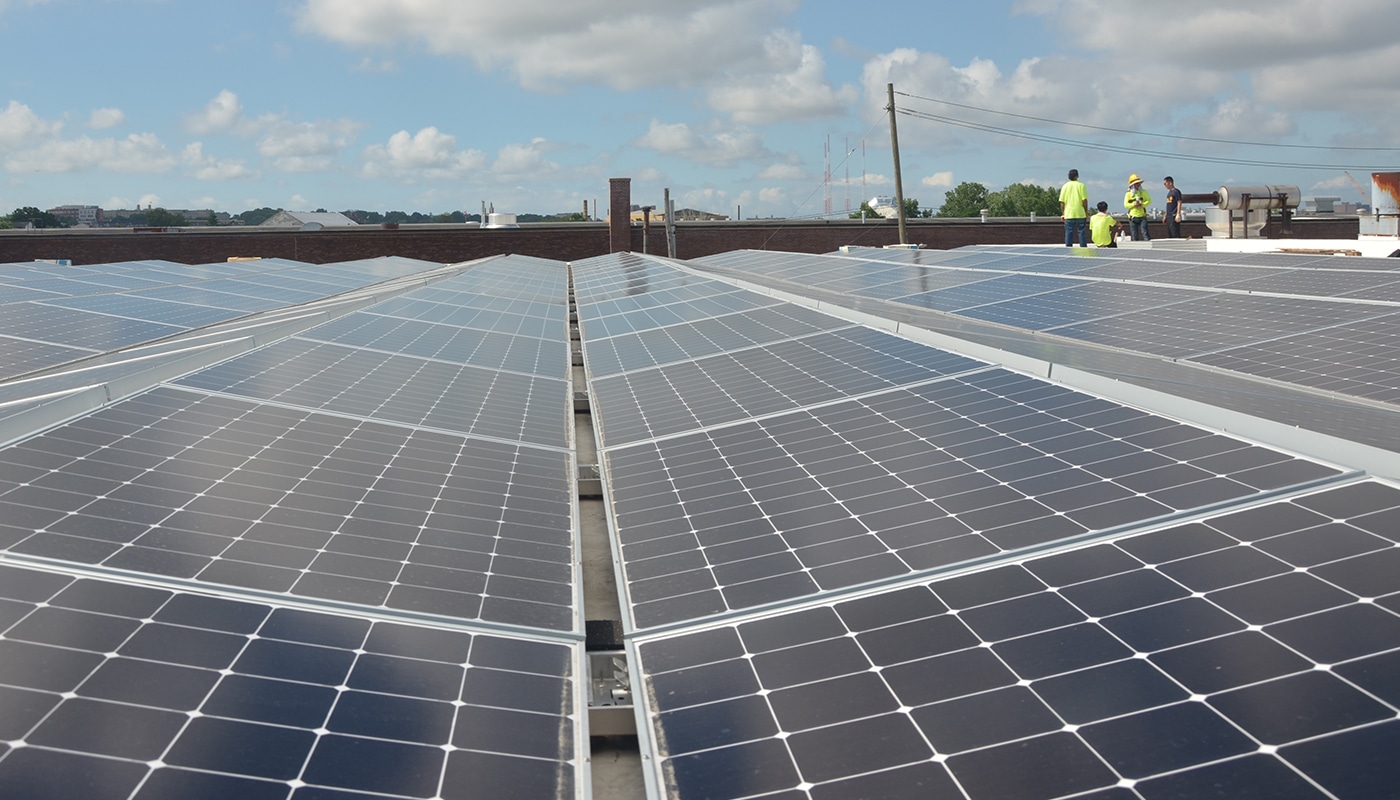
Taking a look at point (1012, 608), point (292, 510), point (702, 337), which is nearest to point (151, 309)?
point (702, 337)

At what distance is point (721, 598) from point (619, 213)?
177ft

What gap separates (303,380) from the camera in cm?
1017

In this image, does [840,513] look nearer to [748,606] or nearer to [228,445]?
[748,606]

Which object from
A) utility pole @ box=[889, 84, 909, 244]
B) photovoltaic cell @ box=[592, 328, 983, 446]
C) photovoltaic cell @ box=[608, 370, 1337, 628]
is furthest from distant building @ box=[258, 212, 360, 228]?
photovoltaic cell @ box=[608, 370, 1337, 628]

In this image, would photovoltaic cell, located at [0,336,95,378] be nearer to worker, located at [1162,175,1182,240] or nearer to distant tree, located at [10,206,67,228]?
worker, located at [1162,175,1182,240]

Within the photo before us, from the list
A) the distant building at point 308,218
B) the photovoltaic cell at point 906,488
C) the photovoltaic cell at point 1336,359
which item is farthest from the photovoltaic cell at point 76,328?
Answer: the distant building at point 308,218

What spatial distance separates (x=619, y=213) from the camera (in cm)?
5838

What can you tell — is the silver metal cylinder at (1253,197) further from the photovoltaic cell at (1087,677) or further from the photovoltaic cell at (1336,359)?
the photovoltaic cell at (1087,677)

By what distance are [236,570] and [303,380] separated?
4.97 meters

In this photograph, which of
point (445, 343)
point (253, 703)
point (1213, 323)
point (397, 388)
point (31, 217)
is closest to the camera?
point (253, 703)

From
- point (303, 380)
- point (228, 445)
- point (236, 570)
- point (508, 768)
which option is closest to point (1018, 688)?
point (508, 768)

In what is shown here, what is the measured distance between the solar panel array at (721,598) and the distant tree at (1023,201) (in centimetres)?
16002

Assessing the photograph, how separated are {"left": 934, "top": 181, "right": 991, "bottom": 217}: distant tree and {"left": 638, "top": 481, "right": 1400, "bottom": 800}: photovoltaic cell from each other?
538 ft

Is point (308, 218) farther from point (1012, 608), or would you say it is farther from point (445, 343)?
point (1012, 608)
